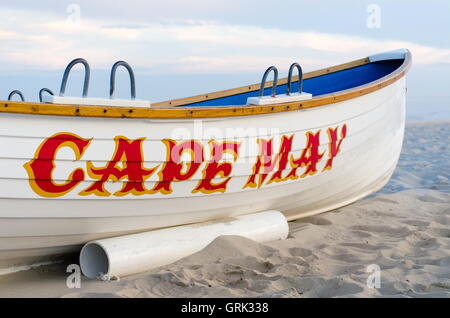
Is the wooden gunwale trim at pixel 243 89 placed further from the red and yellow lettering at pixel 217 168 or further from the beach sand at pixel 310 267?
the red and yellow lettering at pixel 217 168

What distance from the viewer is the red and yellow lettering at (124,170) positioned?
3.96 m

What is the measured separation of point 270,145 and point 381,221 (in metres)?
1.79

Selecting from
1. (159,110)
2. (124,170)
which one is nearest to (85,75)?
(159,110)

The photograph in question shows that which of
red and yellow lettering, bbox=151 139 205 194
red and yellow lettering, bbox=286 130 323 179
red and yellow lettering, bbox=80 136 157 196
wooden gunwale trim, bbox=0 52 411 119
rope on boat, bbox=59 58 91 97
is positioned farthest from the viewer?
red and yellow lettering, bbox=286 130 323 179

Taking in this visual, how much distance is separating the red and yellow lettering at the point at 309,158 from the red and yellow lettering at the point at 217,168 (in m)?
0.71

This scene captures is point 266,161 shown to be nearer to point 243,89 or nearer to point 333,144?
point 333,144

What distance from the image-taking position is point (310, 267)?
4316 mm

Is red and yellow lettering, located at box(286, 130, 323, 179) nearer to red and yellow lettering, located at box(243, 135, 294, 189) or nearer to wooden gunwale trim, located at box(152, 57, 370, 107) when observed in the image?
red and yellow lettering, located at box(243, 135, 294, 189)

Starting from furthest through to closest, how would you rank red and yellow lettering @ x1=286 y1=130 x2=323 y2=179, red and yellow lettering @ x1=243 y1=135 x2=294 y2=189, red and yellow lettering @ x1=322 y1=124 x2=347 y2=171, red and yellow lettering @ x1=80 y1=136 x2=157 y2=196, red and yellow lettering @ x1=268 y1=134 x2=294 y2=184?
red and yellow lettering @ x1=322 y1=124 x2=347 y2=171 → red and yellow lettering @ x1=286 y1=130 x2=323 y2=179 → red and yellow lettering @ x1=268 y1=134 x2=294 y2=184 → red and yellow lettering @ x1=243 y1=135 x2=294 y2=189 → red and yellow lettering @ x1=80 y1=136 x2=157 y2=196

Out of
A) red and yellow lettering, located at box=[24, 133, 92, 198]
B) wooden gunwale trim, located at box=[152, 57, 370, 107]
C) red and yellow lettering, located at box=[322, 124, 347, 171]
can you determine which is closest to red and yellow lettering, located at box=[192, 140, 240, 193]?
red and yellow lettering, located at box=[24, 133, 92, 198]

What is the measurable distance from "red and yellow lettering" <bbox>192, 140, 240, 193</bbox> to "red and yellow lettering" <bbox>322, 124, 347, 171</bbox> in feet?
3.87

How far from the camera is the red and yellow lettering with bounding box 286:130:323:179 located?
5133mm

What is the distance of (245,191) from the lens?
4852mm
